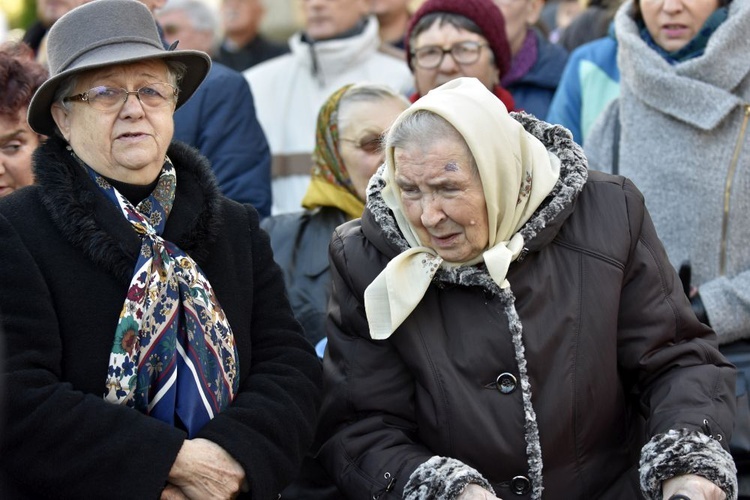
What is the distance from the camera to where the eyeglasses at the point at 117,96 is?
3.33 m

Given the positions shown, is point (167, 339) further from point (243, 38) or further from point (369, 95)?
point (243, 38)

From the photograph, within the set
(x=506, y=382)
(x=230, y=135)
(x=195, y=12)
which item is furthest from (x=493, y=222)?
(x=195, y=12)

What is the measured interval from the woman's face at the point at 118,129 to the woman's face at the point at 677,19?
6.91 feet

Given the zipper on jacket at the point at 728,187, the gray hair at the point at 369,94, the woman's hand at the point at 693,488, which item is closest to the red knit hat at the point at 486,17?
the gray hair at the point at 369,94

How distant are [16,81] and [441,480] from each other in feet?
6.34

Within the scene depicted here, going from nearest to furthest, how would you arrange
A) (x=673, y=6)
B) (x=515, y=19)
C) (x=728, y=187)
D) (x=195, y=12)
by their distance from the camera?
1. (x=728, y=187)
2. (x=673, y=6)
3. (x=515, y=19)
4. (x=195, y=12)

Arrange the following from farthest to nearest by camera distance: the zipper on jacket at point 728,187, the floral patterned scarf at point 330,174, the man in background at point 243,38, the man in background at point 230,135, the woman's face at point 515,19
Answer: the man in background at point 243,38, the woman's face at point 515,19, the man in background at point 230,135, the floral patterned scarf at point 330,174, the zipper on jacket at point 728,187

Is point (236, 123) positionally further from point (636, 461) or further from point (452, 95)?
point (636, 461)

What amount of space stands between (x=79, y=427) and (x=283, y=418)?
0.60 metres

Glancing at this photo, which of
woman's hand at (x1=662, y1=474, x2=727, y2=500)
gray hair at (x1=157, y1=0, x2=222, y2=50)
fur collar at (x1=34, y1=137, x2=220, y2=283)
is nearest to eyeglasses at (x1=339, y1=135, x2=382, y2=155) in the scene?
fur collar at (x1=34, y1=137, x2=220, y2=283)

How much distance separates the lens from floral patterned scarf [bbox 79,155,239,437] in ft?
10.5

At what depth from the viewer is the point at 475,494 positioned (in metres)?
3.19

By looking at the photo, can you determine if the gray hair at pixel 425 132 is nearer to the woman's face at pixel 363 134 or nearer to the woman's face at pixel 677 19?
the woman's face at pixel 363 134

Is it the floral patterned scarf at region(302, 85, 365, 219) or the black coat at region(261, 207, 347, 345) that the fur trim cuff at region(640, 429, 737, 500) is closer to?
the black coat at region(261, 207, 347, 345)
